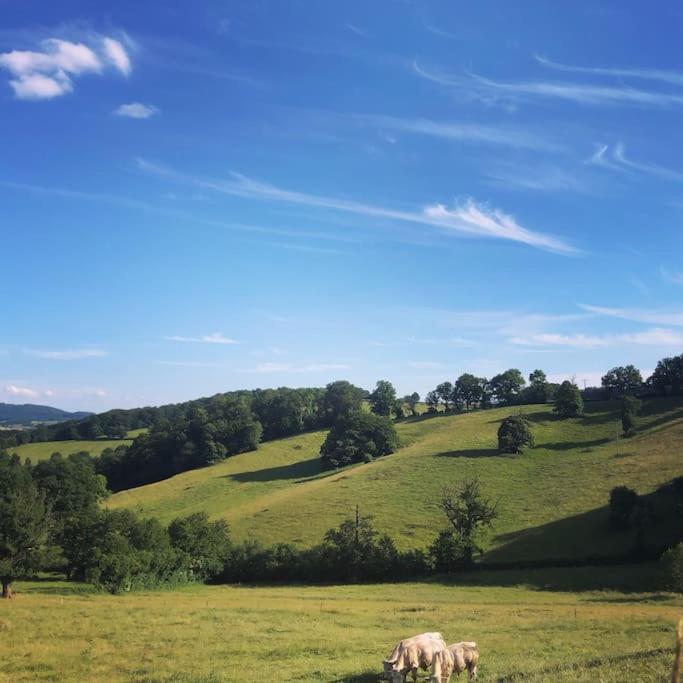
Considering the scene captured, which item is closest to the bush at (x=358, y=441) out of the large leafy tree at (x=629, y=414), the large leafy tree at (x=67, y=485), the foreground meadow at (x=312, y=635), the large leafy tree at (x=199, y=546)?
the large leafy tree at (x=629, y=414)

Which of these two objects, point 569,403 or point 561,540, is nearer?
point 561,540

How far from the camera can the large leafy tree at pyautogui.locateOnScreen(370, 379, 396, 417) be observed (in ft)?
478

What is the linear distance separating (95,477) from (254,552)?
3478 centimetres

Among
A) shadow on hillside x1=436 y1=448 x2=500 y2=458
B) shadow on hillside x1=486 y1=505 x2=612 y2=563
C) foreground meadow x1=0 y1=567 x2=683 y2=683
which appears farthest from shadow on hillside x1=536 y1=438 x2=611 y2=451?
foreground meadow x1=0 y1=567 x2=683 y2=683

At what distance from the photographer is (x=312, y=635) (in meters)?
23.9

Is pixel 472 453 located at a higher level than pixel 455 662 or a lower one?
higher

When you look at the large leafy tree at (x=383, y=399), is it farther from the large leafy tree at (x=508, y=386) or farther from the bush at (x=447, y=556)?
the bush at (x=447, y=556)

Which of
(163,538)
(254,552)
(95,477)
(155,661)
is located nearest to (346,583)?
(254,552)

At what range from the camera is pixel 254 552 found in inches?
2192

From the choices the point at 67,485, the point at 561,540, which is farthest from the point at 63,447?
the point at 561,540

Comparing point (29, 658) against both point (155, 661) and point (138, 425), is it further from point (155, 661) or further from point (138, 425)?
point (138, 425)

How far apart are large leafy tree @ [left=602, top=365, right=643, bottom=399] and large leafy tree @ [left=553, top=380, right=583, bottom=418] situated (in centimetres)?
2452

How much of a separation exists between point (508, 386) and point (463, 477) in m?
68.0

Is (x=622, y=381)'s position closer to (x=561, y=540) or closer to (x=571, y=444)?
(x=571, y=444)
